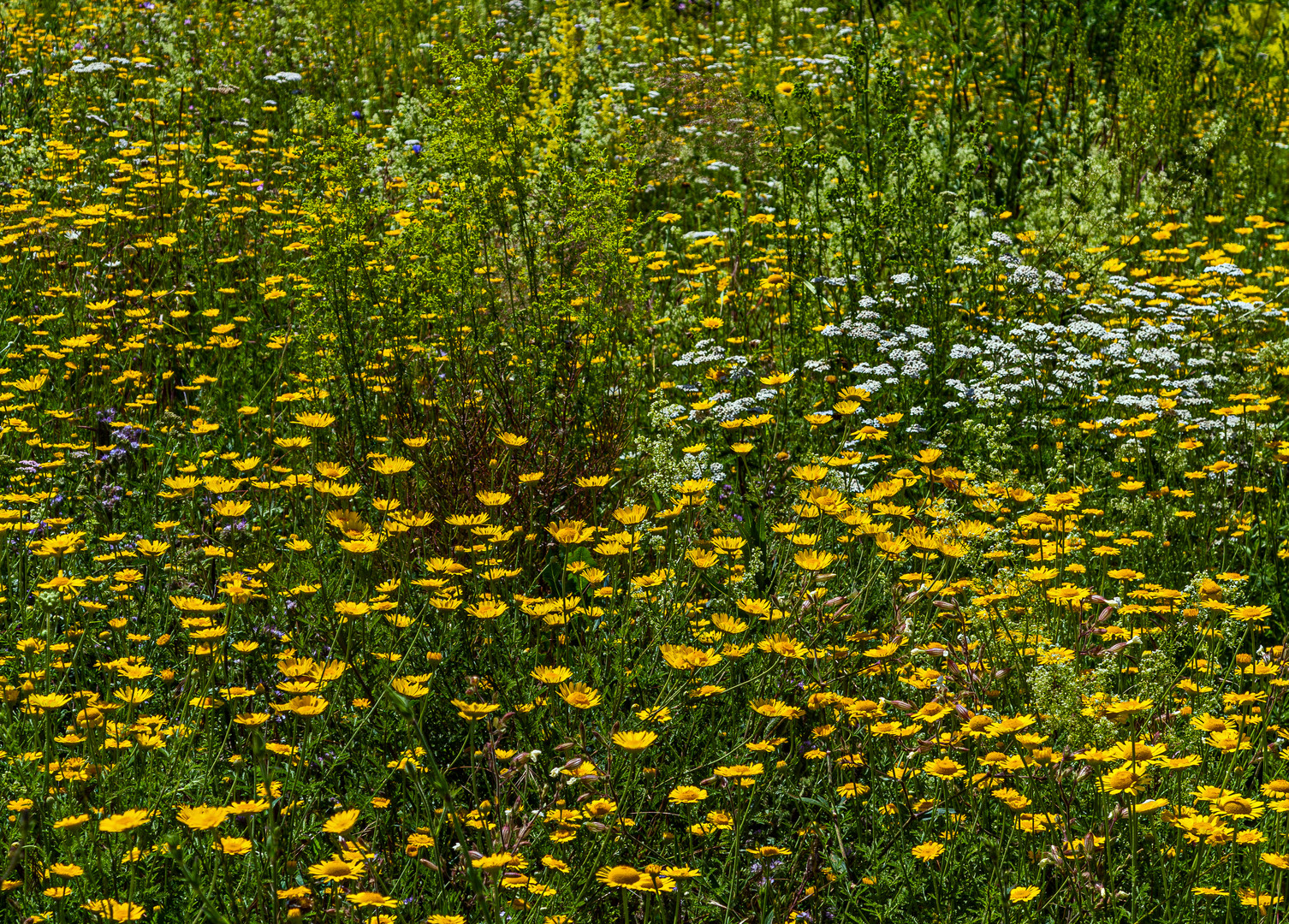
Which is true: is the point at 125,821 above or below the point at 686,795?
above

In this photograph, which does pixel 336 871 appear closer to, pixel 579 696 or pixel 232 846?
pixel 232 846

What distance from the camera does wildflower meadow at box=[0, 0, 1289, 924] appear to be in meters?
1.98

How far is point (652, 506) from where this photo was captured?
3.45 metres

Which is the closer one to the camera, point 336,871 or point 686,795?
point 336,871

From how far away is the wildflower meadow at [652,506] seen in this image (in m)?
1.98

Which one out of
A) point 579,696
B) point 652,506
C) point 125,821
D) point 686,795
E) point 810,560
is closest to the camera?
point 125,821

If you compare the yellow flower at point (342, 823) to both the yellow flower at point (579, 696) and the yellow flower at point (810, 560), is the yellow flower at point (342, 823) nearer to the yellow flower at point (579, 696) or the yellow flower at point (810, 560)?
the yellow flower at point (579, 696)

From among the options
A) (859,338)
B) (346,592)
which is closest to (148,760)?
(346,592)

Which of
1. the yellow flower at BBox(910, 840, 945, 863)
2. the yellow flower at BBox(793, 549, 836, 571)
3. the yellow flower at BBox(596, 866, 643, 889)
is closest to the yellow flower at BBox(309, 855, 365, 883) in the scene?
the yellow flower at BBox(596, 866, 643, 889)

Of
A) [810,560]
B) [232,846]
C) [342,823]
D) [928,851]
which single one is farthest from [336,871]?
[810,560]

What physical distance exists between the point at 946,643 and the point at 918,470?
1.27 m

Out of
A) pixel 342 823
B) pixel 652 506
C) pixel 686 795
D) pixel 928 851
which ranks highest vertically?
pixel 342 823

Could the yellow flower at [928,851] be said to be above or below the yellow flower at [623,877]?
below

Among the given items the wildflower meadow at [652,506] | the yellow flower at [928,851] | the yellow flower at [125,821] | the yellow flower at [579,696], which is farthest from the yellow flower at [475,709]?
the yellow flower at [928,851]
